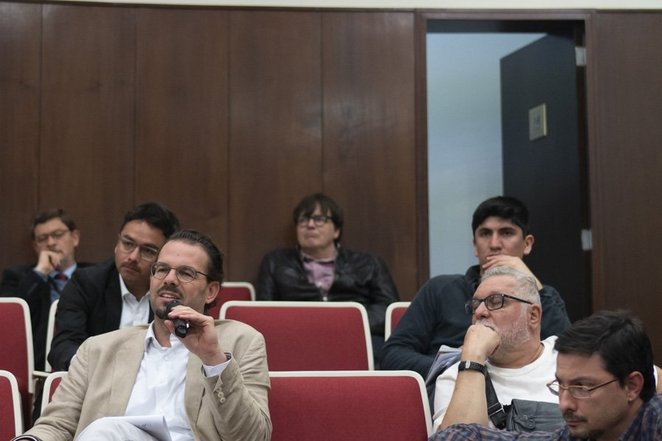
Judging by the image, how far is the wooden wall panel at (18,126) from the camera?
4.91m

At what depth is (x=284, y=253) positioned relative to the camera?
474 cm

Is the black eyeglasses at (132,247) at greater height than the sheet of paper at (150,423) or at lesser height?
greater

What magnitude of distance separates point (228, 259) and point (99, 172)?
84 centimetres

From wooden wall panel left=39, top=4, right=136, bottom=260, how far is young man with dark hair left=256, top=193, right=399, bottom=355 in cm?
94

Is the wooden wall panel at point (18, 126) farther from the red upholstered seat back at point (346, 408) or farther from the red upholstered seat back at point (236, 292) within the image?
the red upholstered seat back at point (346, 408)

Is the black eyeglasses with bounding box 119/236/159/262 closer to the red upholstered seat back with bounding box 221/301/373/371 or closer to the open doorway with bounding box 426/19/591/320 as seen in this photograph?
the red upholstered seat back with bounding box 221/301/373/371

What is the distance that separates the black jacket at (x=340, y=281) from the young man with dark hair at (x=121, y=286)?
114cm

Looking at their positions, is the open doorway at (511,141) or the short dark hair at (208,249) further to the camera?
the open doorway at (511,141)

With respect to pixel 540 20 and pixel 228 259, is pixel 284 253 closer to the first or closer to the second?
pixel 228 259

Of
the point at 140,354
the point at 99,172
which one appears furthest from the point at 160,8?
the point at 140,354

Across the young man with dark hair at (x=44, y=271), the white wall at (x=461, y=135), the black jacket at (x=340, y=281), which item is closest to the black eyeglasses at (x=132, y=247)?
the young man with dark hair at (x=44, y=271)

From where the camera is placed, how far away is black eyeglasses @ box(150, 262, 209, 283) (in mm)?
→ 2635

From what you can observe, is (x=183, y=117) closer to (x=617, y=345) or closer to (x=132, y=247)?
(x=132, y=247)

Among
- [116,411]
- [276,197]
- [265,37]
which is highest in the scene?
[265,37]
